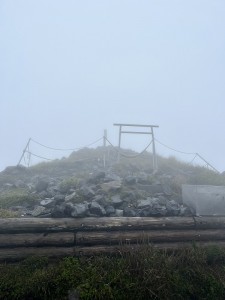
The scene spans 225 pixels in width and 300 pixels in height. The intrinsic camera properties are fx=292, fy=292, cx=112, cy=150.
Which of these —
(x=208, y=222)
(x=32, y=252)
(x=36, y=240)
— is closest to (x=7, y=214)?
(x=36, y=240)

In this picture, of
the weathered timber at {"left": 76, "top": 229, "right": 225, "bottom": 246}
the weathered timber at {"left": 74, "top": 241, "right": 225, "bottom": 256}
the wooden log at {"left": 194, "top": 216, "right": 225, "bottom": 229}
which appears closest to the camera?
the weathered timber at {"left": 74, "top": 241, "right": 225, "bottom": 256}

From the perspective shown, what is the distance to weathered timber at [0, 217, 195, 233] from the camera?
25.3 feet

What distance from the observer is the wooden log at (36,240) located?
739 centimetres

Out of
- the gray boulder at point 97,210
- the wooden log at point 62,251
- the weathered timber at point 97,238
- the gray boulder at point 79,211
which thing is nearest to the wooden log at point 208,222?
the weathered timber at point 97,238

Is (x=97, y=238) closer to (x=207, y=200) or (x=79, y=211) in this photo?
A: (x=79, y=211)

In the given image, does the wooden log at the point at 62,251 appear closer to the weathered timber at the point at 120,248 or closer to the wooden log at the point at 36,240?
the weathered timber at the point at 120,248

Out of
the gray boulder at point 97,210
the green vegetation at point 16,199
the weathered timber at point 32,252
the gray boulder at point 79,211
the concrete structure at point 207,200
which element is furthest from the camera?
the green vegetation at point 16,199

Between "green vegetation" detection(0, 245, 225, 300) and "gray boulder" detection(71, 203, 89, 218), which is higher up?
"gray boulder" detection(71, 203, 89, 218)

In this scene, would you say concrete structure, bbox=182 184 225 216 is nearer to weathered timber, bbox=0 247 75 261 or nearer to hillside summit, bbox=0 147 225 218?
hillside summit, bbox=0 147 225 218

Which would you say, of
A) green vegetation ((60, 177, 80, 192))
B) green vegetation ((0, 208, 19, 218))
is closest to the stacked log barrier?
green vegetation ((0, 208, 19, 218))

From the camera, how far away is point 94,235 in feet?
25.2

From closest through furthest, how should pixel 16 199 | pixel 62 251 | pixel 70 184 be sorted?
pixel 62 251 → pixel 16 199 → pixel 70 184

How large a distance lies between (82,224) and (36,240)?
1.24 meters

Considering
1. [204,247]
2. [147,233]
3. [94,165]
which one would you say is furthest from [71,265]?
[94,165]
